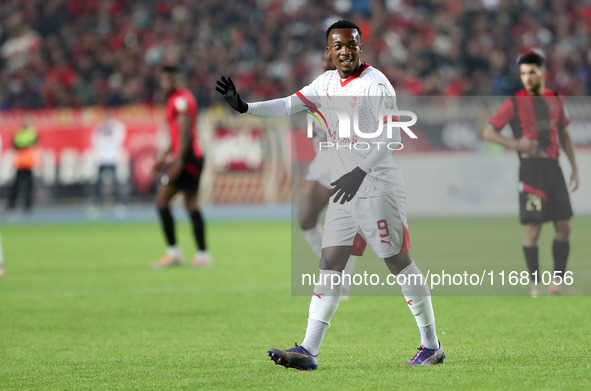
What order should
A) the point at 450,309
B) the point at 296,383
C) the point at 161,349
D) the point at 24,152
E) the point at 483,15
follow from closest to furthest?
1. the point at 296,383
2. the point at 161,349
3. the point at 450,309
4. the point at 24,152
5. the point at 483,15

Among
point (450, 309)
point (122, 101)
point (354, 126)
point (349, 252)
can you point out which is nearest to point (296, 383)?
point (349, 252)

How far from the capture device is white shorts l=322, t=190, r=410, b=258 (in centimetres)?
580

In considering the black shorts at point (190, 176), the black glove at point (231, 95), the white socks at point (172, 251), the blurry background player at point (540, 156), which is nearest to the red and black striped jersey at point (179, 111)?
the black shorts at point (190, 176)

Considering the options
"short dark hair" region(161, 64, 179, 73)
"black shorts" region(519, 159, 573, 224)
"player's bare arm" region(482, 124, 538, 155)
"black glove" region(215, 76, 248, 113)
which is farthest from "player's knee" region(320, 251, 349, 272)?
"short dark hair" region(161, 64, 179, 73)

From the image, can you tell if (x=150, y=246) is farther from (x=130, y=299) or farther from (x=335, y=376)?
(x=335, y=376)

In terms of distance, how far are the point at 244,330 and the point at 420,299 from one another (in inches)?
89.7

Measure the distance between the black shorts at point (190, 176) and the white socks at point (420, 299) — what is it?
280 inches

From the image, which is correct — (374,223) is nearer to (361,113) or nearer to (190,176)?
(361,113)

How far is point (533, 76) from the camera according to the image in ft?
29.7

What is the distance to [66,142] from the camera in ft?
80.1

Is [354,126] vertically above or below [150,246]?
above

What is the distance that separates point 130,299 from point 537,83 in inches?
175

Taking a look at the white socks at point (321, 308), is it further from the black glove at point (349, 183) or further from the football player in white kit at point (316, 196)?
the football player in white kit at point (316, 196)

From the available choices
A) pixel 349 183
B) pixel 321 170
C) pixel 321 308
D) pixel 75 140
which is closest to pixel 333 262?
pixel 321 308
